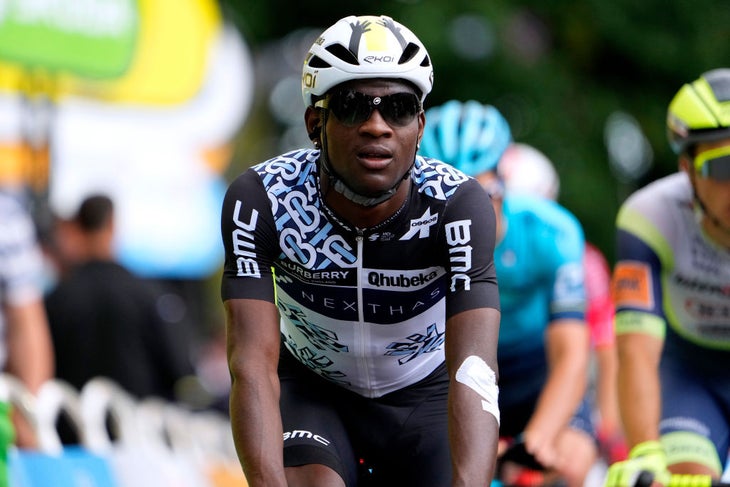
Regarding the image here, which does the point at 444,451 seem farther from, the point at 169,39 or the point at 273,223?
the point at 169,39

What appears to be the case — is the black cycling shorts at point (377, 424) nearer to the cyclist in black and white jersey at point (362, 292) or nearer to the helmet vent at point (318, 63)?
the cyclist in black and white jersey at point (362, 292)

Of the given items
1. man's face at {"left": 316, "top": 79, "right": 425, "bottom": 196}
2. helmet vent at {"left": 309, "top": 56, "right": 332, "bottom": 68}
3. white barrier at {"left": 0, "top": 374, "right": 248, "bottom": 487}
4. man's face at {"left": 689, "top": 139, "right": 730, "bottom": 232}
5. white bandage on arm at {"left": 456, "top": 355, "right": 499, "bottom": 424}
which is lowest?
white barrier at {"left": 0, "top": 374, "right": 248, "bottom": 487}

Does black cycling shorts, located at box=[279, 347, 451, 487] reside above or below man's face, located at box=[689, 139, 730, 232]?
below

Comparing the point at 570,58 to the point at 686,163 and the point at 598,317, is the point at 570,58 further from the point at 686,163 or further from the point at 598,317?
the point at 686,163

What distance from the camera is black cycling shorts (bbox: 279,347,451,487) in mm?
5152

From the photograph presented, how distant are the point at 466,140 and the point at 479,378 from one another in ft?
7.61

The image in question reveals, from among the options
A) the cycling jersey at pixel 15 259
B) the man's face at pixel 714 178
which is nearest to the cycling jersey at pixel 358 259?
the man's face at pixel 714 178

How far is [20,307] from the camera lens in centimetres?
859

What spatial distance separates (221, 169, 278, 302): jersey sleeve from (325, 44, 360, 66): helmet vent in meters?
0.52

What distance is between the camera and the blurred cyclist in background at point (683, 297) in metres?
6.10

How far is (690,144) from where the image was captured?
244 inches

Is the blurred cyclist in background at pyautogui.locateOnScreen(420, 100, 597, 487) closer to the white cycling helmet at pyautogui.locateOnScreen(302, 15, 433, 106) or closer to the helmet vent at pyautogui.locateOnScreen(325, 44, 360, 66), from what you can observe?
the white cycling helmet at pyautogui.locateOnScreen(302, 15, 433, 106)

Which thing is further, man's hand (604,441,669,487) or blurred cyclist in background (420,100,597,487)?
blurred cyclist in background (420,100,597,487)

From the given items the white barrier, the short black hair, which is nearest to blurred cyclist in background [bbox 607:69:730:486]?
the white barrier
